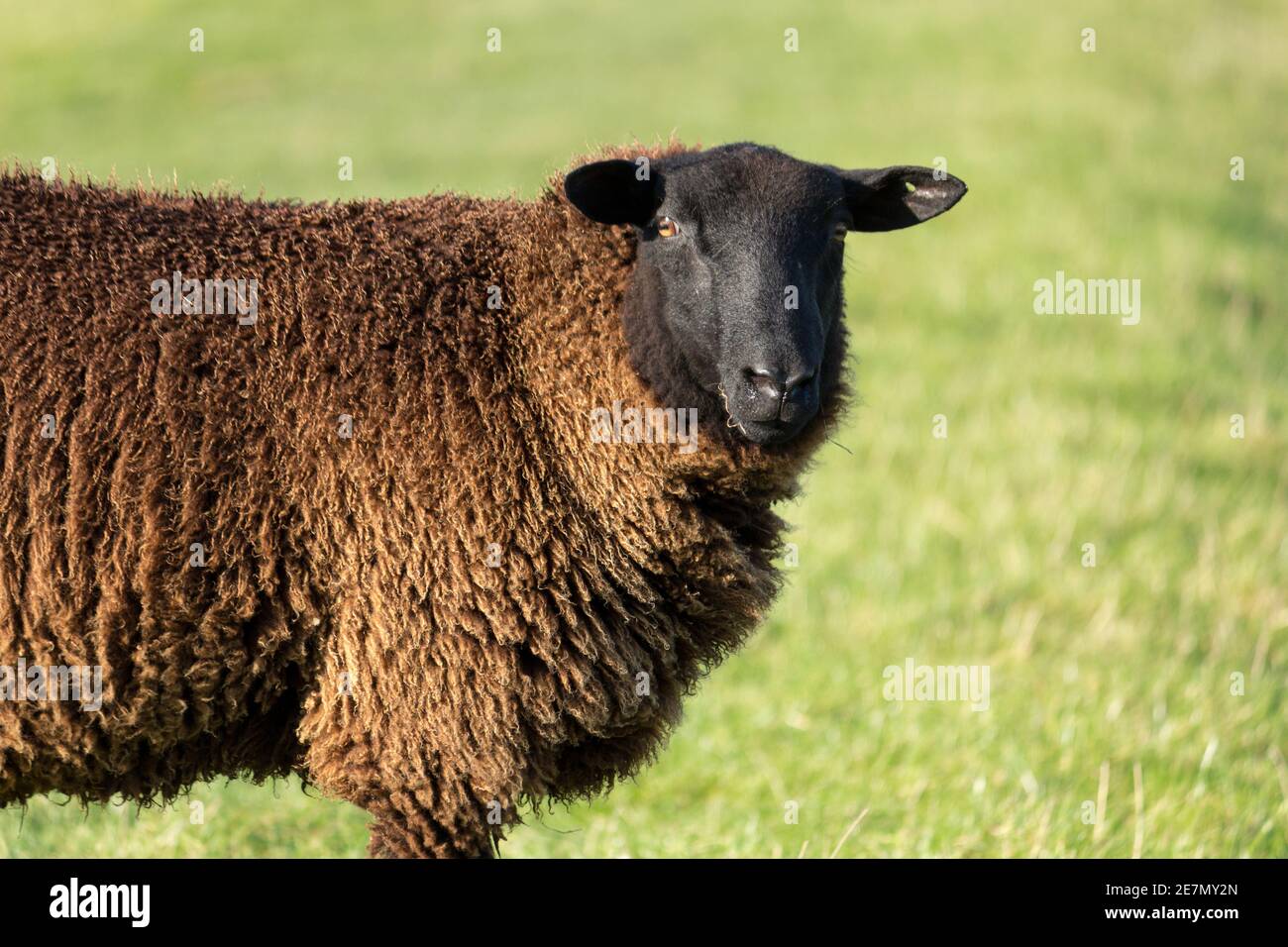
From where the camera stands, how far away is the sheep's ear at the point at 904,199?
5.37 meters

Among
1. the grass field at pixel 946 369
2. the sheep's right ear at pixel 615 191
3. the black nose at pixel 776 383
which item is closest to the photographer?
the black nose at pixel 776 383

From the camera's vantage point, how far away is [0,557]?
14.2ft

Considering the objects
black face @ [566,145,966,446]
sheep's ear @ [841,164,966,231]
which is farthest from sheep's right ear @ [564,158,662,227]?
sheep's ear @ [841,164,966,231]

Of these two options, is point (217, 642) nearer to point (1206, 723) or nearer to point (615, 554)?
point (615, 554)

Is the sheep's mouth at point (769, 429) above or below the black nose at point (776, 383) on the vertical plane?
below

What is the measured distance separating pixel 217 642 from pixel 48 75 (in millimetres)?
30987

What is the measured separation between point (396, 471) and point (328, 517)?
26 centimetres

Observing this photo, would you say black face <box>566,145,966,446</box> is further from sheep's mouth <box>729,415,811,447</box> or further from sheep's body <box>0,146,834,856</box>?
sheep's body <box>0,146,834,856</box>

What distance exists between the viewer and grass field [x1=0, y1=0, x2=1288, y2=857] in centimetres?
737

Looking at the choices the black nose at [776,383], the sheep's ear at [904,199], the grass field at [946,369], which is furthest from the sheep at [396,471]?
the grass field at [946,369]

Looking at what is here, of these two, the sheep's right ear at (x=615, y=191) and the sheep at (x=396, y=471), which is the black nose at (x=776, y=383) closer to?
the sheep at (x=396, y=471)

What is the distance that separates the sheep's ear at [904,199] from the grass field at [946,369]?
2.59 feet

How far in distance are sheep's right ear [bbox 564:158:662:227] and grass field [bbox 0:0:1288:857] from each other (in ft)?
2.01
